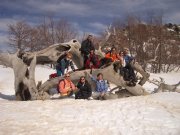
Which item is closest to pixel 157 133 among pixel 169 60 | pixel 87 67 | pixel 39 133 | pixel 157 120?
pixel 157 120

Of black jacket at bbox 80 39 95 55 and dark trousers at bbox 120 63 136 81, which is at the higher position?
black jacket at bbox 80 39 95 55

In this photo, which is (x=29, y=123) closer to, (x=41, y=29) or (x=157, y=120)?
(x=157, y=120)

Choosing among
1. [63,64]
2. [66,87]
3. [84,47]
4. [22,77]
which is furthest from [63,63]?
[22,77]

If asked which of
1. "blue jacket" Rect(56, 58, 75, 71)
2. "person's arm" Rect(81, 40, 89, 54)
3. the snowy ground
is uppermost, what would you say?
"person's arm" Rect(81, 40, 89, 54)

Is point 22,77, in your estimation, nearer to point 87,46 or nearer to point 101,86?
point 87,46

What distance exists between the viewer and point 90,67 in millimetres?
14883

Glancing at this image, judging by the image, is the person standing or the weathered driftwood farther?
the person standing

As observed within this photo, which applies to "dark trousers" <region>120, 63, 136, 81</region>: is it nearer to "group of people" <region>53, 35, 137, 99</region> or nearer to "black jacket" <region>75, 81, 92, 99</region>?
"group of people" <region>53, 35, 137, 99</region>

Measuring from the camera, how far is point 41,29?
1564 inches

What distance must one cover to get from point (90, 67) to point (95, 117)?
16.1ft

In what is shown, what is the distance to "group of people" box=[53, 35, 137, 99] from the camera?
45.7 feet

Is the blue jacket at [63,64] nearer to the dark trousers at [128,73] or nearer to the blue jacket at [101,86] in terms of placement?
the blue jacket at [101,86]

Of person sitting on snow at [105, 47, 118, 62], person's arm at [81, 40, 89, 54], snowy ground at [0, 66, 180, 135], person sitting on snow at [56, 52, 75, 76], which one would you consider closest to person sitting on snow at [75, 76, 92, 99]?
snowy ground at [0, 66, 180, 135]

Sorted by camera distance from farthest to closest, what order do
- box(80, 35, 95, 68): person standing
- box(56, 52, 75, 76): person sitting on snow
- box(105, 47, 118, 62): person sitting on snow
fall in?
box(56, 52, 75, 76): person sitting on snow < box(105, 47, 118, 62): person sitting on snow < box(80, 35, 95, 68): person standing
